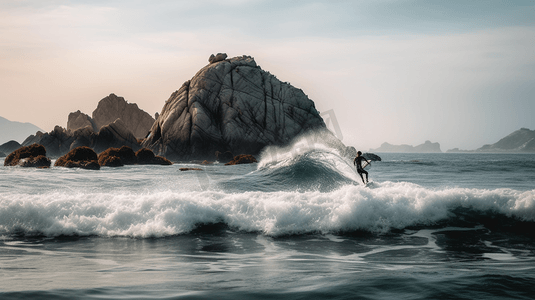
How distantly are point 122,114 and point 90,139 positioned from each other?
353 feet

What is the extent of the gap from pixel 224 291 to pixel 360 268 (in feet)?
8.97

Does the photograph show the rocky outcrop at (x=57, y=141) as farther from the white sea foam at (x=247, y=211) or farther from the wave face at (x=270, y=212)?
the white sea foam at (x=247, y=211)

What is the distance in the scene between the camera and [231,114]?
58062 mm

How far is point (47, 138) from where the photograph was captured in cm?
7506

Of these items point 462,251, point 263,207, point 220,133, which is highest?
point 220,133

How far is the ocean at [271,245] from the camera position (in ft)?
16.3

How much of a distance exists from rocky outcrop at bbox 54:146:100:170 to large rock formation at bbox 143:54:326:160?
2669 centimetres

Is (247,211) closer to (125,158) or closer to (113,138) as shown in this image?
(125,158)

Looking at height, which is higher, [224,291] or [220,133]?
[220,133]

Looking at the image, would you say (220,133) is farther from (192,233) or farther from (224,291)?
(224,291)

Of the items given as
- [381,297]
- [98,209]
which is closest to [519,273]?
[381,297]

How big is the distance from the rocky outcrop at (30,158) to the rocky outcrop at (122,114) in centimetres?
14281

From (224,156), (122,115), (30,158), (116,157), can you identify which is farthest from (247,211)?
(122,115)

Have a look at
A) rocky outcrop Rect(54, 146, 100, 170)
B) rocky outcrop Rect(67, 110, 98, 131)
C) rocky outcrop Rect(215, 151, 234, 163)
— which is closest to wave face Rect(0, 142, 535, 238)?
rocky outcrop Rect(54, 146, 100, 170)
